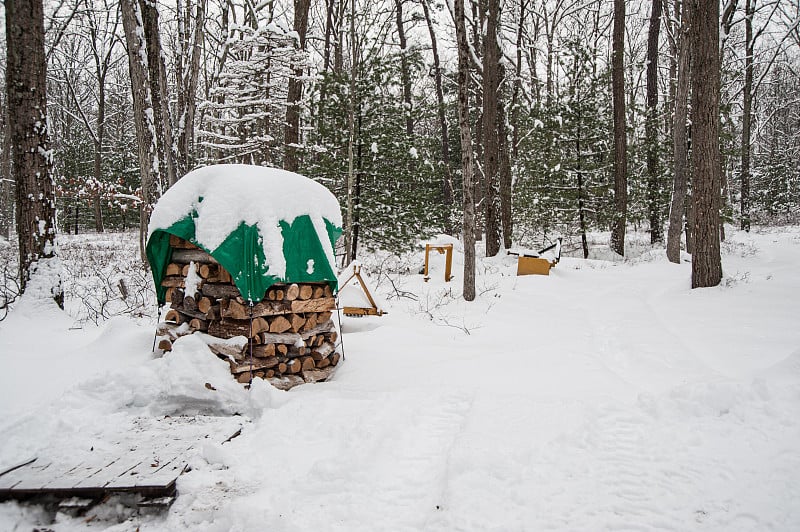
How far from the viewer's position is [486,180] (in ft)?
42.9

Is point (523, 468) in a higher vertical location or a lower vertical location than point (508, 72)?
lower

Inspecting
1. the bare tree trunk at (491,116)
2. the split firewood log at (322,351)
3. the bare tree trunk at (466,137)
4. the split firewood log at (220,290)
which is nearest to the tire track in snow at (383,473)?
the split firewood log at (322,351)

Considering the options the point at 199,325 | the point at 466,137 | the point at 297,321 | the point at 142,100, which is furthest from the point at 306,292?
the point at 142,100

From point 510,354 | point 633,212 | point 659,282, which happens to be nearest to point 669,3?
point 633,212

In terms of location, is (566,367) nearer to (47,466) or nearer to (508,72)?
(47,466)

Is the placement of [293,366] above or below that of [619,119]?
below

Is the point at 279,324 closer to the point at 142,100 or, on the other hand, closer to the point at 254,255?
the point at 254,255

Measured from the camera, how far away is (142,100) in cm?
886

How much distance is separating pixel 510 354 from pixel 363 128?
775 cm

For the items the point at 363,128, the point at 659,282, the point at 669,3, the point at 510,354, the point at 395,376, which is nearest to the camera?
the point at 395,376

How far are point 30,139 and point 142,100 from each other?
305 centimetres

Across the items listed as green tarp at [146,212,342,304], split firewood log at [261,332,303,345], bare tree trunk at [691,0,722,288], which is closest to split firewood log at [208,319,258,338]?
split firewood log at [261,332,303,345]

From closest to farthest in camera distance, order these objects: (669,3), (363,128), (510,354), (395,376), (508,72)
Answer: (395,376) → (510,354) → (363,128) → (669,3) → (508,72)

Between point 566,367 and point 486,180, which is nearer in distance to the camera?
point 566,367
